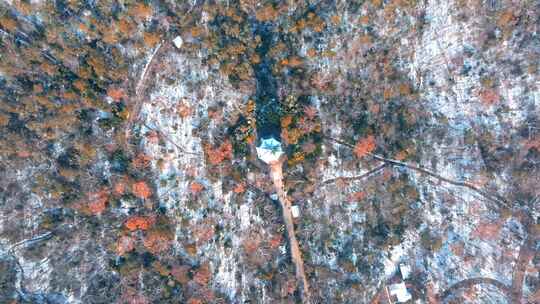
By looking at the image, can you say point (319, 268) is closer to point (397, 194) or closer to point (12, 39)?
point (397, 194)

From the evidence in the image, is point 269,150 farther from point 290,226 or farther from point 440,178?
point 440,178

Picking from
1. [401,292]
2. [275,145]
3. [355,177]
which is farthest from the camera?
[275,145]

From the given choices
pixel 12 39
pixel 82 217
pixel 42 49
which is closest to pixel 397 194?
pixel 82 217

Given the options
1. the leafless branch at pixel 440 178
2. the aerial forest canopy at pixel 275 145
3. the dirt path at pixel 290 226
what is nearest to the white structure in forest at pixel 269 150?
the dirt path at pixel 290 226

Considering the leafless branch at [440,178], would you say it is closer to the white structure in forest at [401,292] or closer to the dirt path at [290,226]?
the dirt path at [290,226]

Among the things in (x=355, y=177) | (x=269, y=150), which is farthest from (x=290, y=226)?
(x=355, y=177)
